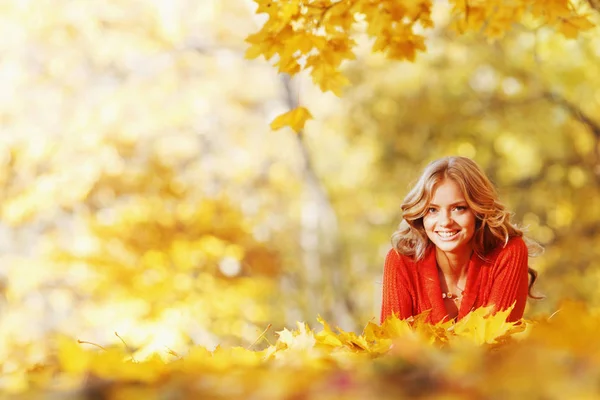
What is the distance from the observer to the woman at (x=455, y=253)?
7.64 feet

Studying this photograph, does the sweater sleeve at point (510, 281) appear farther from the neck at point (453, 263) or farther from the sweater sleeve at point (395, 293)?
the sweater sleeve at point (395, 293)

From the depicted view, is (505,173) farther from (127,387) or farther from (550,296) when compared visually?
(127,387)

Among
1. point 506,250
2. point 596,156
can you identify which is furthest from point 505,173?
point 506,250

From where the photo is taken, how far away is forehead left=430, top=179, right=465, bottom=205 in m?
2.39

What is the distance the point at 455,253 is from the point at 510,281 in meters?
0.21

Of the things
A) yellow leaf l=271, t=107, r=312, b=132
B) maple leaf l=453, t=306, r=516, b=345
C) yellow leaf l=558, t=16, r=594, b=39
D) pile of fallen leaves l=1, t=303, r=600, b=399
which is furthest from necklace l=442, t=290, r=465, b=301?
pile of fallen leaves l=1, t=303, r=600, b=399

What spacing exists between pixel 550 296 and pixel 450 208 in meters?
6.69

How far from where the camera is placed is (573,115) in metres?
7.81

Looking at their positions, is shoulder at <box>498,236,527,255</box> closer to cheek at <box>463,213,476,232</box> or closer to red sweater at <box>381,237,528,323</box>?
red sweater at <box>381,237,528,323</box>

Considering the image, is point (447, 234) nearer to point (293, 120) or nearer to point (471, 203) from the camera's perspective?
point (471, 203)

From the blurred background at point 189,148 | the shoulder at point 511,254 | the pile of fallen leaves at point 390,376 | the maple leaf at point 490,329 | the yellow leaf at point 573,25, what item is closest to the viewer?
the pile of fallen leaves at point 390,376

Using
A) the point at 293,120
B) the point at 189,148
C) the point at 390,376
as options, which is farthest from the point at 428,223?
the point at 189,148

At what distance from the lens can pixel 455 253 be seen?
242cm

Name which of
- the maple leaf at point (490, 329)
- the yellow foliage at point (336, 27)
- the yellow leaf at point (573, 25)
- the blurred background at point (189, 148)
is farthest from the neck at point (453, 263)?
the blurred background at point (189, 148)
